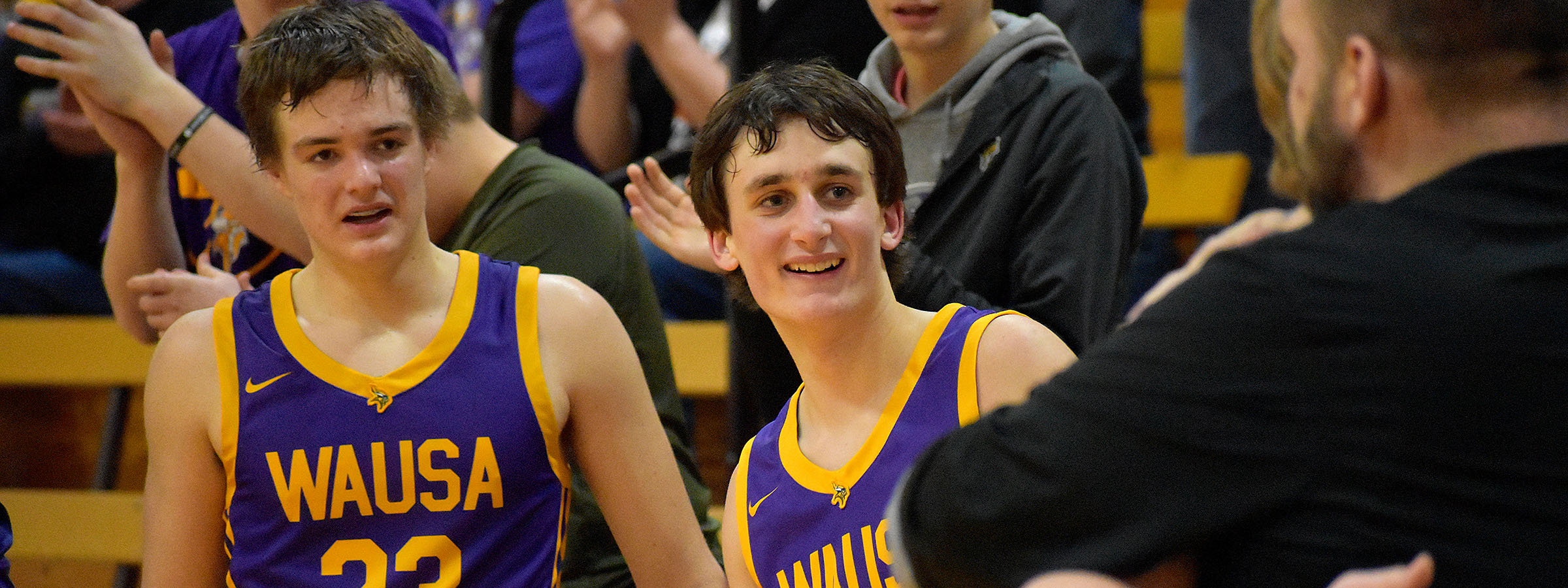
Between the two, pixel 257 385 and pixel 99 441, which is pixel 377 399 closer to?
pixel 257 385

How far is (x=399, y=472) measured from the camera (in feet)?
6.13

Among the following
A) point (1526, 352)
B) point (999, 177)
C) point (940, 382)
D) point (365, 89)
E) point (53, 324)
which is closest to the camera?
point (1526, 352)

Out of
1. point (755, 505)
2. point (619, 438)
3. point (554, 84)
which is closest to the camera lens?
point (755, 505)

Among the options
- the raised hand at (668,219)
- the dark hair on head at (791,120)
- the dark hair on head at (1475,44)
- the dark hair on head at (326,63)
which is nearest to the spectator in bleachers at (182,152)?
the dark hair on head at (326,63)

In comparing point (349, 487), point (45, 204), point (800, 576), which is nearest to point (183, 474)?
point (349, 487)

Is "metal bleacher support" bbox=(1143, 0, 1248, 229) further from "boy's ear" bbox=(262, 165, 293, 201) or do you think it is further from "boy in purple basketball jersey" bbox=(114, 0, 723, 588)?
"boy's ear" bbox=(262, 165, 293, 201)

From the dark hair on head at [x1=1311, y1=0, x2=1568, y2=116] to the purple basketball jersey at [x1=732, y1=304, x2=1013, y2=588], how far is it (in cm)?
85

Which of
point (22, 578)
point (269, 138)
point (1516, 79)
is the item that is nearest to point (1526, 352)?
point (1516, 79)

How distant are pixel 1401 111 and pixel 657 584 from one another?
131cm

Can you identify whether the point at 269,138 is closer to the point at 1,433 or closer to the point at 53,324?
the point at 53,324

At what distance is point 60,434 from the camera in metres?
3.99

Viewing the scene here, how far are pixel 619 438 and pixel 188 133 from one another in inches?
36.1

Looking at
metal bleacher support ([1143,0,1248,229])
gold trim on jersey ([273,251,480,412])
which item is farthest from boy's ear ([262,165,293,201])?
metal bleacher support ([1143,0,1248,229])

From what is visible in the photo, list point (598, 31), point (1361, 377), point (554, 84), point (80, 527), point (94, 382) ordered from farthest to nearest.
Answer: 1. point (94, 382)
2. point (554, 84)
3. point (80, 527)
4. point (598, 31)
5. point (1361, 377)
